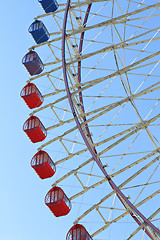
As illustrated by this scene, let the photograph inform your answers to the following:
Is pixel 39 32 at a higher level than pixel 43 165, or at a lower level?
higher

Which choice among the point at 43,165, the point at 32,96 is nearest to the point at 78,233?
the point at 43,165

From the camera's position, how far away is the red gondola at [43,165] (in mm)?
23531

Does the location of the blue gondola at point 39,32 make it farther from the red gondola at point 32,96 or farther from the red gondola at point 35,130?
the red gondola at point 35,130

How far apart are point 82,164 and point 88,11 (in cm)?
747

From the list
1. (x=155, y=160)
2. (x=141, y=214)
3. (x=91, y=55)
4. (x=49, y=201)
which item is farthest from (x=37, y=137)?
(x=141, y=214)

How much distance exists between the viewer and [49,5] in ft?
88.0

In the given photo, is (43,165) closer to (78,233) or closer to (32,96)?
(32,96)

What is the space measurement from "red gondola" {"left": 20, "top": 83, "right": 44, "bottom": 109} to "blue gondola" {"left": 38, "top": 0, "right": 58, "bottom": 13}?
4410 millimetres

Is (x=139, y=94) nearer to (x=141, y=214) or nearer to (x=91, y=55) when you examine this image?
(x=91, y=55)

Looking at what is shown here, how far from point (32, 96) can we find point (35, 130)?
1701mm

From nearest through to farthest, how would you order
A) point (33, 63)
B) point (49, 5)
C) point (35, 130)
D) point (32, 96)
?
point (35, 130) → point (32, 96) → point (33, 63) → point (49, 5)

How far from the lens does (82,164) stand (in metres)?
21.4

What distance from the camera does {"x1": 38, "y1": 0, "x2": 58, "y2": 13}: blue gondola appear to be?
87.6ft

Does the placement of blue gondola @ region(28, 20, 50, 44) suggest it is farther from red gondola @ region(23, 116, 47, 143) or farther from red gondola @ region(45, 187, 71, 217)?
red gondola @ region(45, 187, 71, 217)
